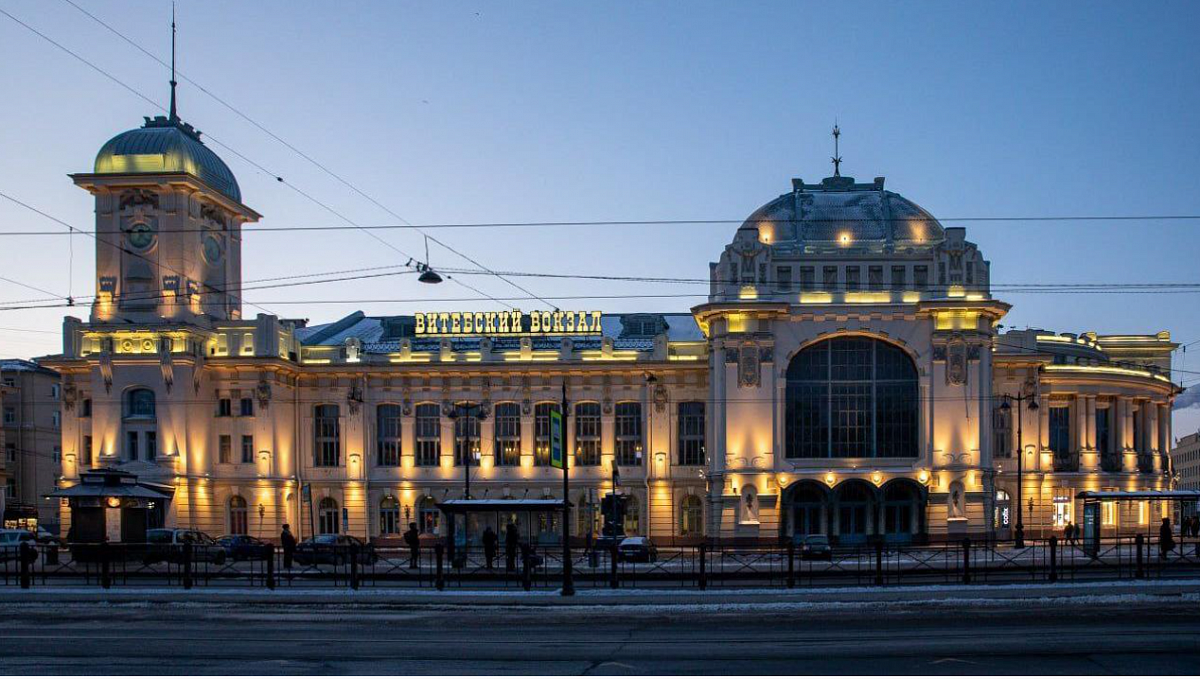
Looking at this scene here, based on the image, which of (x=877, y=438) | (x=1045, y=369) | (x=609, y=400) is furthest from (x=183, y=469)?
(x=1045, y=369)

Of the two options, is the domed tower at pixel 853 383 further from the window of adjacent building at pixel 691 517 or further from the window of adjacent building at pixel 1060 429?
the window of adjacent building at pixel 1060 429

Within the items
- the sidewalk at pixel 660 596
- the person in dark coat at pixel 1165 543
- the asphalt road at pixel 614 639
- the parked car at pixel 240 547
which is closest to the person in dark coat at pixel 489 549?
the sidewalk at pixel 660 596

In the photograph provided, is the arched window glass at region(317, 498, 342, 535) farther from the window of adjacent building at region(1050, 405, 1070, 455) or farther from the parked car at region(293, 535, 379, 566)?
the window of adjacent building at region(1050, 405, 1070, 455)

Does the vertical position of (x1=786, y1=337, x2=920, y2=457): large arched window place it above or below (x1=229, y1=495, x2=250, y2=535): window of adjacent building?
above

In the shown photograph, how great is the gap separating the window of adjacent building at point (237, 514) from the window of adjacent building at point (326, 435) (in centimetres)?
500

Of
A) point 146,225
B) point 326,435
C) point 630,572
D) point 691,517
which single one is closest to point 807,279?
point 691,517

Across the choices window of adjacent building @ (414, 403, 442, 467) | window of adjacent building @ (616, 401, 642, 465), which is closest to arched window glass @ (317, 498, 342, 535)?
window of adjacent building @ (414, 403, 442, 467)

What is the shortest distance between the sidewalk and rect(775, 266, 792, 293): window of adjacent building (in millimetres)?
35219

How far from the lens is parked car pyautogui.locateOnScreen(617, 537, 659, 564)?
56.1m

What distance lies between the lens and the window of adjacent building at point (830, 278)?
73.9m

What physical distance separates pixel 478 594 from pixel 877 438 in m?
38.6

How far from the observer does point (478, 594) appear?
40250mm

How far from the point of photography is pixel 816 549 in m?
55.8

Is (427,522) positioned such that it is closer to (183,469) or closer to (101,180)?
(183,469)
